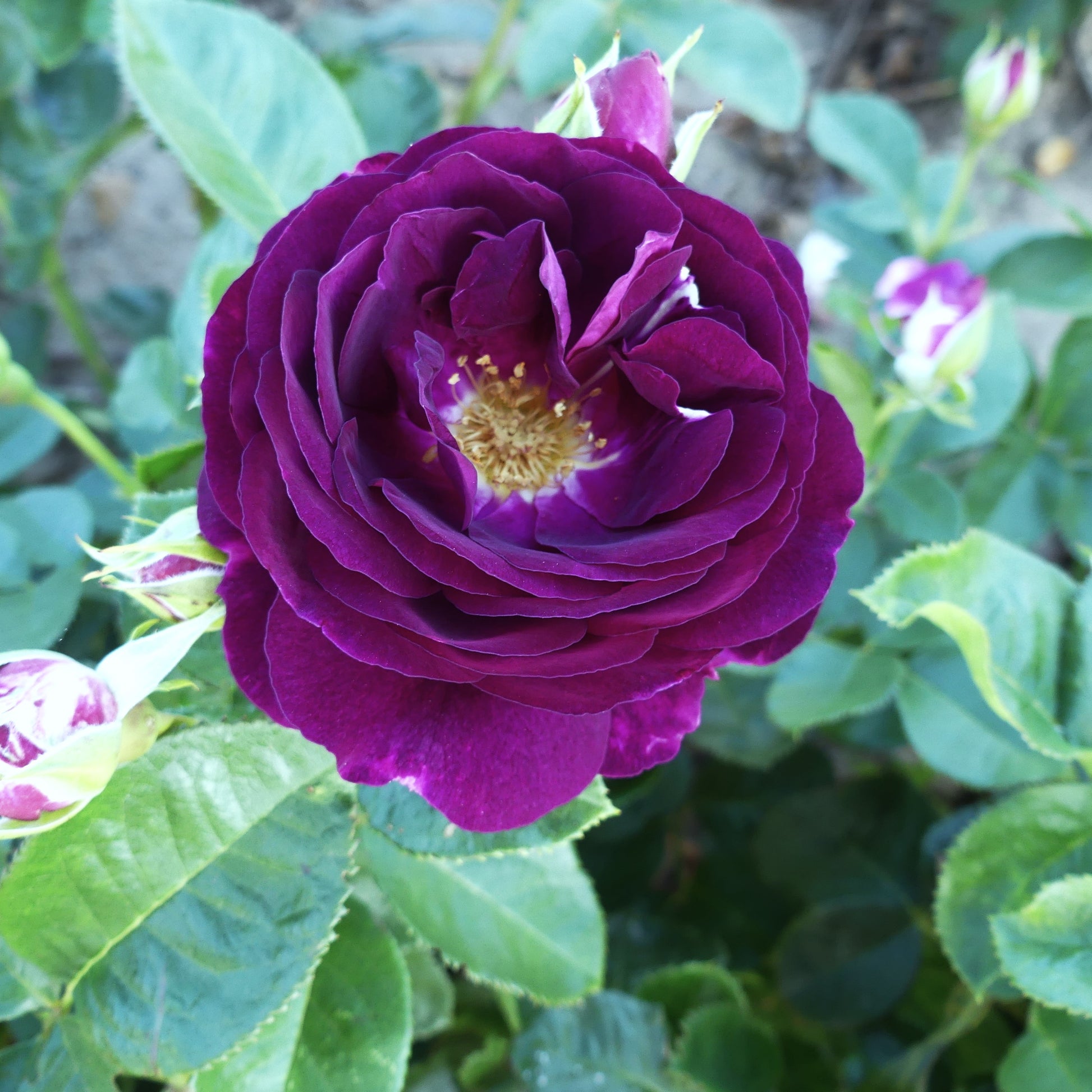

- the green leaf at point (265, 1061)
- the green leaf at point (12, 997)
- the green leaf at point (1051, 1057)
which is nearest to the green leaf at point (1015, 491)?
the green leaf at point (1051, 1057)

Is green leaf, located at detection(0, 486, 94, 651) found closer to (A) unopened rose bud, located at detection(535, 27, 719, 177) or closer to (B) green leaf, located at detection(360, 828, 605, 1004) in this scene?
(B) green leaf, located at detection(360, 828, 605, 1004)

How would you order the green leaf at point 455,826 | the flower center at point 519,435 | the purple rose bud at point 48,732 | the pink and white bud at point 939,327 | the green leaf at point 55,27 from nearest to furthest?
the purple rose bud at point 48,732
the green leaf at point 455,826
the flower center at point 519,435
the pink and white bud at point 939,327
the green leaf at point 55,27

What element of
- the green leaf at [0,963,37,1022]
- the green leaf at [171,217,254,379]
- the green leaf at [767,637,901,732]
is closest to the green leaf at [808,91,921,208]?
the green leaf at [767,637,901,732]

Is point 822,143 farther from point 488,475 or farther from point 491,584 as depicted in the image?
point 491,584

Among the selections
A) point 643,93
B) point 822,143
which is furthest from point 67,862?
point 822,143

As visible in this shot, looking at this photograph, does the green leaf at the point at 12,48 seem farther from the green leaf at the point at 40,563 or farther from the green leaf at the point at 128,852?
the green leaf at the point at 128,852
